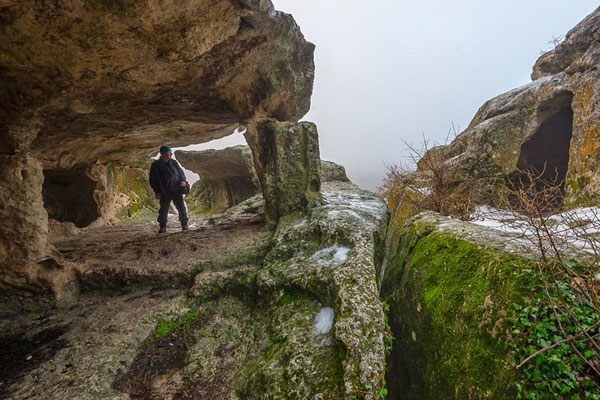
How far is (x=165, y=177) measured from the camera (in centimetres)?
693

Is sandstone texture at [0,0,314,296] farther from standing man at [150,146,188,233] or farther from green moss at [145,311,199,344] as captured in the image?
green moss at [145,311,199,344]

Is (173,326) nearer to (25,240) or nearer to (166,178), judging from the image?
(25,240)

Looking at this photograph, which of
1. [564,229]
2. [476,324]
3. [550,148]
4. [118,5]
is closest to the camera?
[564,229]

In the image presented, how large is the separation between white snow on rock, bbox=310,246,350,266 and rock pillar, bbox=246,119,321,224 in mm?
1693

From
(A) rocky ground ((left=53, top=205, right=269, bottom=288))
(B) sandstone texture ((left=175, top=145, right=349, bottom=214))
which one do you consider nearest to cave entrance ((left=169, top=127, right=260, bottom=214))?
(B) sandstone texture ((left=175, top=145, right=349, bottom=214))

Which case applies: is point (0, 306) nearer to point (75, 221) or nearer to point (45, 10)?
point (45, 10)

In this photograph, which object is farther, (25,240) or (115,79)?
(115,79)

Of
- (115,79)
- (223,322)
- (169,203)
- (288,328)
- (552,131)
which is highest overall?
(115,79)

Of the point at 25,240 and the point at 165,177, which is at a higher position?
the point at 165,177

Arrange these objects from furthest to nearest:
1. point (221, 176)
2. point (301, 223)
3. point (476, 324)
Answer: point (221, 176)
point (301, 223)
point (476, 324)

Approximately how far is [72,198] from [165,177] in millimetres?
5018

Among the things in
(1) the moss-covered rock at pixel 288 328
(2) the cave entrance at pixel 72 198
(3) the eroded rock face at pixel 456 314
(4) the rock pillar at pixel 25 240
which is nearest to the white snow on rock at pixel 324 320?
(1) the moss-covered rock at pixel 288 328

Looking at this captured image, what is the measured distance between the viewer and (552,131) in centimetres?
904

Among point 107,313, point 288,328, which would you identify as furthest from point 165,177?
point 288,328
